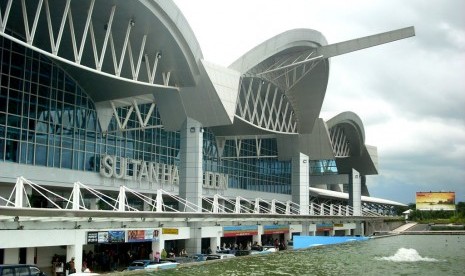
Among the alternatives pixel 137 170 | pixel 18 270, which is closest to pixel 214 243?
pixel 137 170

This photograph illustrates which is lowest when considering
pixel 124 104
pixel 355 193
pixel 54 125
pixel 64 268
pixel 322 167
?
pixel 64 268

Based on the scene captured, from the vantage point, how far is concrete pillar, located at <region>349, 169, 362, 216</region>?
87.3 m

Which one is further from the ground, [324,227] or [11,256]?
[324,227]

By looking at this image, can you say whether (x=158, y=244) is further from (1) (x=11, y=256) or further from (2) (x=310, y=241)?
(2) (x=310, y=241)

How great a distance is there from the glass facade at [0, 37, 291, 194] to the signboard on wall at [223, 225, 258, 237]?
11.2m

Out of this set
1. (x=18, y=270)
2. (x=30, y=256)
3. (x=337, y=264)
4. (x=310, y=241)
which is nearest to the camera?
(x=18, y=270)

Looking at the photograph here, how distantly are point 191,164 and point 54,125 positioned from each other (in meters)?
10.7

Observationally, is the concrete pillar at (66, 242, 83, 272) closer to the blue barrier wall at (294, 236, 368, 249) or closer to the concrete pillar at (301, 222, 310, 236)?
the blue barrier wall at (294, 236, 368, 249)

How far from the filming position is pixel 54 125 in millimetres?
44125

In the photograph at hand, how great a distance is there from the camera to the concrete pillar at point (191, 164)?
4412cm

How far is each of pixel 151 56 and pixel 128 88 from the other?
365cm

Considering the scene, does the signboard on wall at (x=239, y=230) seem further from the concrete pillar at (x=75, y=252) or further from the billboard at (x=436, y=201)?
the billboard at (x=436, y=201)

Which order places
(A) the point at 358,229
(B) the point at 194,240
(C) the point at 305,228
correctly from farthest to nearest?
(A) the point at 358,229
(C) the point at 305,228
(B) the point at 194,240

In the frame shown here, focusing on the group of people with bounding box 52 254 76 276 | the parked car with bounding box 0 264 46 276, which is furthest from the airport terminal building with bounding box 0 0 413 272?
the parked car with bounding box 0 264 46 276
